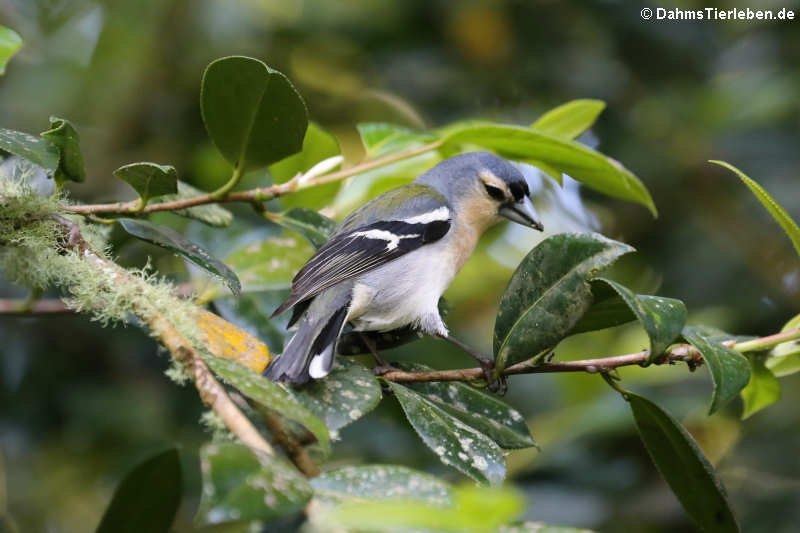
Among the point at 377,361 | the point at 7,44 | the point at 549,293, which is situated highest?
the point at 7,44

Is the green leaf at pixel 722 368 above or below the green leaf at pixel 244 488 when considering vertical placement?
below

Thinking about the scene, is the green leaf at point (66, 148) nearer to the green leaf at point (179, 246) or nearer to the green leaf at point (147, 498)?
the green leaf at point (179, 246)

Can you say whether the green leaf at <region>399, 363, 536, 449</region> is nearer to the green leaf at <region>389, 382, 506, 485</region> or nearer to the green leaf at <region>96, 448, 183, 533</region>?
the green leaf at <region>389, 382, 506, 485</region>

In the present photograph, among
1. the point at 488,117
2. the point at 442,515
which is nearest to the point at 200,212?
the point at 442,515

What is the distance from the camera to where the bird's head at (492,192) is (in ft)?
11.9

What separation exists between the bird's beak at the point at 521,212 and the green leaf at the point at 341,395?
181 centimetres

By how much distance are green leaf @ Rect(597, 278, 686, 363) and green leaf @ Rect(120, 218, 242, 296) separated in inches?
35.1

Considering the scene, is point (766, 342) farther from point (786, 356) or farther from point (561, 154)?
point (561, 154)

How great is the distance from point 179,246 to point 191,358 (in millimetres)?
679

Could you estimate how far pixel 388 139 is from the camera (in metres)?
2.70

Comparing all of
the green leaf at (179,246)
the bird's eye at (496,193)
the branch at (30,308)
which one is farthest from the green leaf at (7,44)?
the bird's eye at (496,193)

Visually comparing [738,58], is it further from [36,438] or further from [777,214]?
[36,438]

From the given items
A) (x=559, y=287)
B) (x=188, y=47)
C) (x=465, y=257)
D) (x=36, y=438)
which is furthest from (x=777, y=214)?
(x=188, y=47)

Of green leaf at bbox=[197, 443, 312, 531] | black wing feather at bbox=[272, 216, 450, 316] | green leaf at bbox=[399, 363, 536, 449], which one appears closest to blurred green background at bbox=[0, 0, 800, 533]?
black wing feather at bbox=[272, 216, 450, 316]
